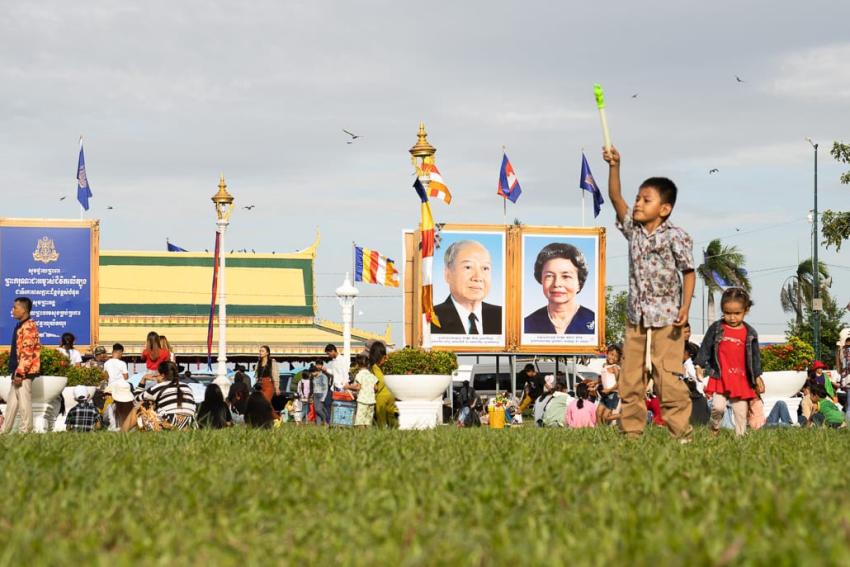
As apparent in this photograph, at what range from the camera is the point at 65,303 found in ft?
135

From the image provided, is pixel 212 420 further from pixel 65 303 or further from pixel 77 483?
pixel 65 303

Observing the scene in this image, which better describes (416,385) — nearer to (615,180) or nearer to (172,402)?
(172,402)

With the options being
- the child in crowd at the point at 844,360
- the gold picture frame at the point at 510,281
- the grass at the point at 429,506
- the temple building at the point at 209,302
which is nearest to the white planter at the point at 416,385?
the child in crowd at the point at 844,360

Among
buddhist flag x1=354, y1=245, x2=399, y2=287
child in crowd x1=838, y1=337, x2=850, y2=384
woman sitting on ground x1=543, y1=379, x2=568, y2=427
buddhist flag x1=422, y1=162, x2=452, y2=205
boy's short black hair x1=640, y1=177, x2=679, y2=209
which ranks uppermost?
buddhist flag x1=422, y1=162, x2=452, y2=205

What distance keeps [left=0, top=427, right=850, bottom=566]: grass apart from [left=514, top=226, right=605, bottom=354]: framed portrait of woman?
3453cm

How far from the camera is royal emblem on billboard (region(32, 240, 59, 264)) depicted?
41.2m

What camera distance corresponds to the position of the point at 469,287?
138 ft

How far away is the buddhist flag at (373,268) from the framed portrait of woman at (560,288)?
326 inches

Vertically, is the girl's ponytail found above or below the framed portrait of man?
below

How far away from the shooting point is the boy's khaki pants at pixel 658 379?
28.0 ft

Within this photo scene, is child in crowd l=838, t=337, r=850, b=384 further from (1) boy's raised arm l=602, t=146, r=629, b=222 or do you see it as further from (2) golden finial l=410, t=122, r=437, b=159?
(2) golden finial l=410, t=122, r=437, b=159

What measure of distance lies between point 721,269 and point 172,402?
2292 inches

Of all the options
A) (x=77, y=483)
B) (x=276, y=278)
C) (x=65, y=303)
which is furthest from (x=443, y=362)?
(x=276, y=278)

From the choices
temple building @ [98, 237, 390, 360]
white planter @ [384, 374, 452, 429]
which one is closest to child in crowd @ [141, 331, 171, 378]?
white planter @ [384, 374, 452, 429]
